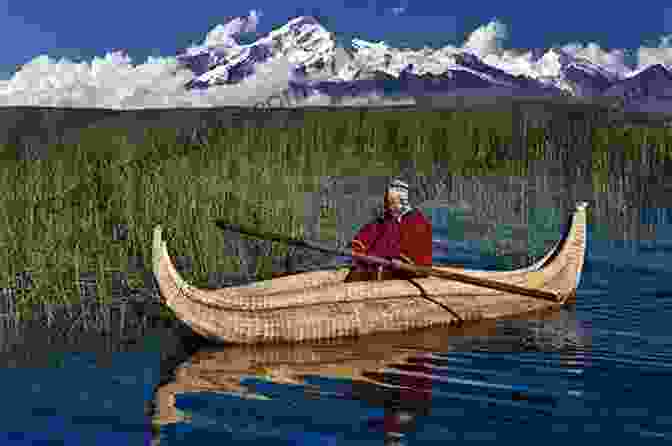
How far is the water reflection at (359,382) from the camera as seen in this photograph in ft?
26.1

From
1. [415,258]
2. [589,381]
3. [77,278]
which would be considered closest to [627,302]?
[415,258]

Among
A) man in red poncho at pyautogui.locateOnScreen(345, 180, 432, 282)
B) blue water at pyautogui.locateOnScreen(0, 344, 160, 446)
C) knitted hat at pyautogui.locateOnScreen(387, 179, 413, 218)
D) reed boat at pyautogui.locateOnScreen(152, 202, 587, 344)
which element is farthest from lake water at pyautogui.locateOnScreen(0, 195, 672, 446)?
knitted hat at pyautogui.locateOnScreen(387, 179, 413, 218)

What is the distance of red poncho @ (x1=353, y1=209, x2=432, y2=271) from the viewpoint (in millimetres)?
12328

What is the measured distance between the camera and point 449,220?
2009 centimetres

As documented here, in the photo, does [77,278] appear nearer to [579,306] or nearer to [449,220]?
[579,306]

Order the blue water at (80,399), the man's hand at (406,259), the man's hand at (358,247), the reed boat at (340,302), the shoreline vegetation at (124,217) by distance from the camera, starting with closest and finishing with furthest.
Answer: the blue water at (80,399), the reed boat at (340,302), the shoreline vegetation at (124,217), the man's hand at (406,259), the man's hand at (358,247)

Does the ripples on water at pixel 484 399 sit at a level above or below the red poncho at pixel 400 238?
below

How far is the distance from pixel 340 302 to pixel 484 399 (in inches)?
127

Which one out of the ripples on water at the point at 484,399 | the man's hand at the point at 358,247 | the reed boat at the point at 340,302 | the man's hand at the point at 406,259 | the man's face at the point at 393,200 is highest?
the man's face at the point at 393,200

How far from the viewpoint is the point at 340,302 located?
11508 millimetres

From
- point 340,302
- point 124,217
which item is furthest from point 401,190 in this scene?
point 124,217

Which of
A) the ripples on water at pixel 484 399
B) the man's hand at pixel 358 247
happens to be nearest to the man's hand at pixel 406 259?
the man's hand at pixel 358 247

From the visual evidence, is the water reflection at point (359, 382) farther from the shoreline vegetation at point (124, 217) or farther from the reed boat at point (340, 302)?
the shoreline vegetation at point (124, 217)

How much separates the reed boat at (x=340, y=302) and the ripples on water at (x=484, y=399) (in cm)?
79
